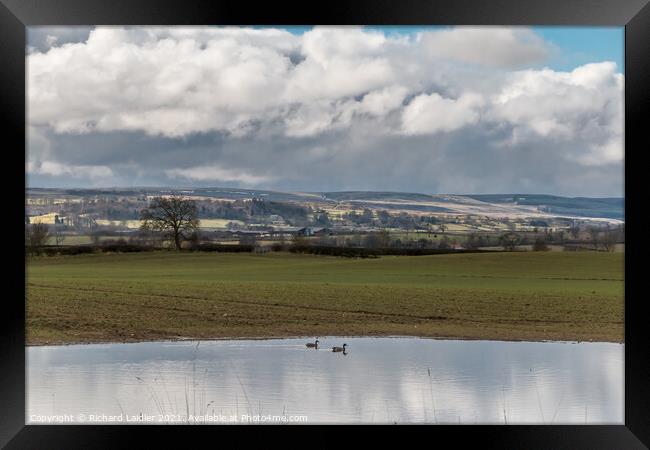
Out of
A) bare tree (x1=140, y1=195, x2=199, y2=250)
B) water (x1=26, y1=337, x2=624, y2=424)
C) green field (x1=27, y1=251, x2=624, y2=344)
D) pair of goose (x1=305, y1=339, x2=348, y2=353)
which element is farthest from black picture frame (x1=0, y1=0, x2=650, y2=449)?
bare tree (x1=140, y1=195, x2=199, y2=250)

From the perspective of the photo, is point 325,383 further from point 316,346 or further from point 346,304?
point 346,304

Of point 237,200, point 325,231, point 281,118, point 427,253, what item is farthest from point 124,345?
point 281,118

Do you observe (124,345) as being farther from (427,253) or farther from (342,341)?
(427,253)

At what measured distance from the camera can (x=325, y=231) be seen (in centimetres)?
4569

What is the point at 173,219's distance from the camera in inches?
1769

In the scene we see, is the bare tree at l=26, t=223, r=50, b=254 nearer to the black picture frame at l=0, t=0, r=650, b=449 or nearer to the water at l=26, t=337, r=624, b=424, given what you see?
the water at l=26, t=337, r=624, b=424

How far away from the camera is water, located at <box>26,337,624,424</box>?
8586 mm

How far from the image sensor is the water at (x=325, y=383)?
8586 millimetres

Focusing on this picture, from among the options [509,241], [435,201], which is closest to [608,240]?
[509,241]

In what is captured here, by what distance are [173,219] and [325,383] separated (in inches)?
1406

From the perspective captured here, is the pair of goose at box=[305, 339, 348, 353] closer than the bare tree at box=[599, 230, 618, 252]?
Yes

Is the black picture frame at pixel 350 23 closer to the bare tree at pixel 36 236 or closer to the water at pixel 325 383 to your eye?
the water at pixel 325 383

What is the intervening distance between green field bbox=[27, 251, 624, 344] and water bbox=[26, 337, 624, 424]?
1.35 meters

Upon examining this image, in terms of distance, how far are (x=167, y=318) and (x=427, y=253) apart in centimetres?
2276
